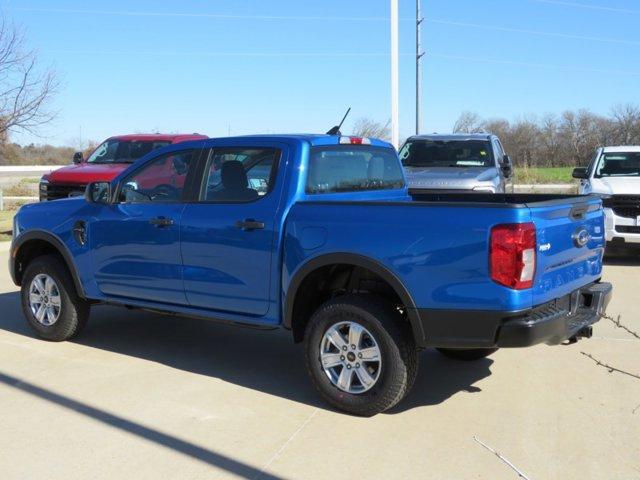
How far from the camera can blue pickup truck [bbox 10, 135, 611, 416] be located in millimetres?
4207

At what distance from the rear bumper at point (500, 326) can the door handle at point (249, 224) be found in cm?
135

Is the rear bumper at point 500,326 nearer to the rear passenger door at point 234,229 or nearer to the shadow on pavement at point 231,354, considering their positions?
the shadow on pavement at point 231,354

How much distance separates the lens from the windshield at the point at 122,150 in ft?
42.8

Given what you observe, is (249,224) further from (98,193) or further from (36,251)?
(36,251)

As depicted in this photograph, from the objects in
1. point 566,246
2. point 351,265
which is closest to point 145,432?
point 351,265

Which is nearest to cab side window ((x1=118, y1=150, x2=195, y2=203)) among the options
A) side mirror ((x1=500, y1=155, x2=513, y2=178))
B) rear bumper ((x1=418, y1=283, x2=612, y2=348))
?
rear bumper ((x1=418, y1=283, x2=612, y2=348))

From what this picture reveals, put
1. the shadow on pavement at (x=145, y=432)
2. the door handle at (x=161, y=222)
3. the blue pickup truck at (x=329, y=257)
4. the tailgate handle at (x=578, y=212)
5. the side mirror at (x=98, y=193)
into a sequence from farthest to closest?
the side mirror at (x=98, y=193) < the door handle at (x=161, y=222) < the tailgate handle at (x=578, y=212) < the blue pickup truck at (x=329, y=257) < the shadow on pavement at (x=145, y=432)

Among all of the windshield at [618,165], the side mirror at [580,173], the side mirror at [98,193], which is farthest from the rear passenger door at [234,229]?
the windshield at [618,165]

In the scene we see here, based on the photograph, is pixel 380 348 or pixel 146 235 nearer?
pixel 380 348

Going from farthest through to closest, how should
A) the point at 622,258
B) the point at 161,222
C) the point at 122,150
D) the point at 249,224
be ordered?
1. the point at 122,150
2. the point at 622,258
3. the point at 161,222
4. the point at 249,224

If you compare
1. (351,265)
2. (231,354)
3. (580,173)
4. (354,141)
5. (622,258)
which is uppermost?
(354,141)

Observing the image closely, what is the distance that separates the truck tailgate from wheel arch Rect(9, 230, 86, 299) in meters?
4.01

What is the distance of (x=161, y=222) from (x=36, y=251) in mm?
1979

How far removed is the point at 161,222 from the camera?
223 inches
